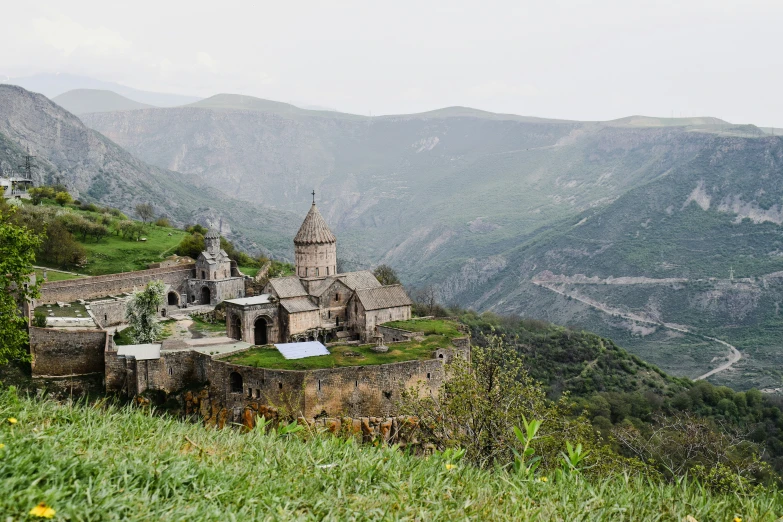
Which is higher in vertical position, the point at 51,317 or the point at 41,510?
the point at 41,510

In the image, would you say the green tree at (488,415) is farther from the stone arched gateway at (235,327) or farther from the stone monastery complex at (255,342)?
the stone arched gateway at (235,327)

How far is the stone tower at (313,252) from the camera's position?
1380 inches

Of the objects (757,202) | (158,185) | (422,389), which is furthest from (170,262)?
(757,202)

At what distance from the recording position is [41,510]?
485cm

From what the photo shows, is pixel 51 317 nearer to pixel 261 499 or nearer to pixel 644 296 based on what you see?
pixel 261 499

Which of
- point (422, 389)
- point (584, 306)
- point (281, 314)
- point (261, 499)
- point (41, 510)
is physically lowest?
point (584, 306)

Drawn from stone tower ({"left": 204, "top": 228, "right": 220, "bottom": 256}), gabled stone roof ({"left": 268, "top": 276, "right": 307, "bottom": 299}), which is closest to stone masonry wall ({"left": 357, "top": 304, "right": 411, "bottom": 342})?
gabled stone roof ({"left": 268, "top": 276, "right": 307, "bottom": 299})

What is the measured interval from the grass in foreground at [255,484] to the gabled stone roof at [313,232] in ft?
88.1

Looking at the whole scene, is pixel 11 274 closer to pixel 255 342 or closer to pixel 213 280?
pixel 255 342

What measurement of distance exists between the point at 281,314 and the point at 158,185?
9092cm

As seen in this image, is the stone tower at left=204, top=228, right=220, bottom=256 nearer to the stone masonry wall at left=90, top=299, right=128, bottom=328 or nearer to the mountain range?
the stone masonry wall at left=90, top=299, right=128, bottom=328

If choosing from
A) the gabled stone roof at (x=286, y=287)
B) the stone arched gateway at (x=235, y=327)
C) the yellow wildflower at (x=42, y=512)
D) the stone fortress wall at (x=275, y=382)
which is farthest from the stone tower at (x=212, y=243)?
the yellow wildflower at (x=42, y=512)

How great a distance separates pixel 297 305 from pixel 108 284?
44.9 feet

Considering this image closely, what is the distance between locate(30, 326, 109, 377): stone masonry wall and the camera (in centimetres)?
2589
